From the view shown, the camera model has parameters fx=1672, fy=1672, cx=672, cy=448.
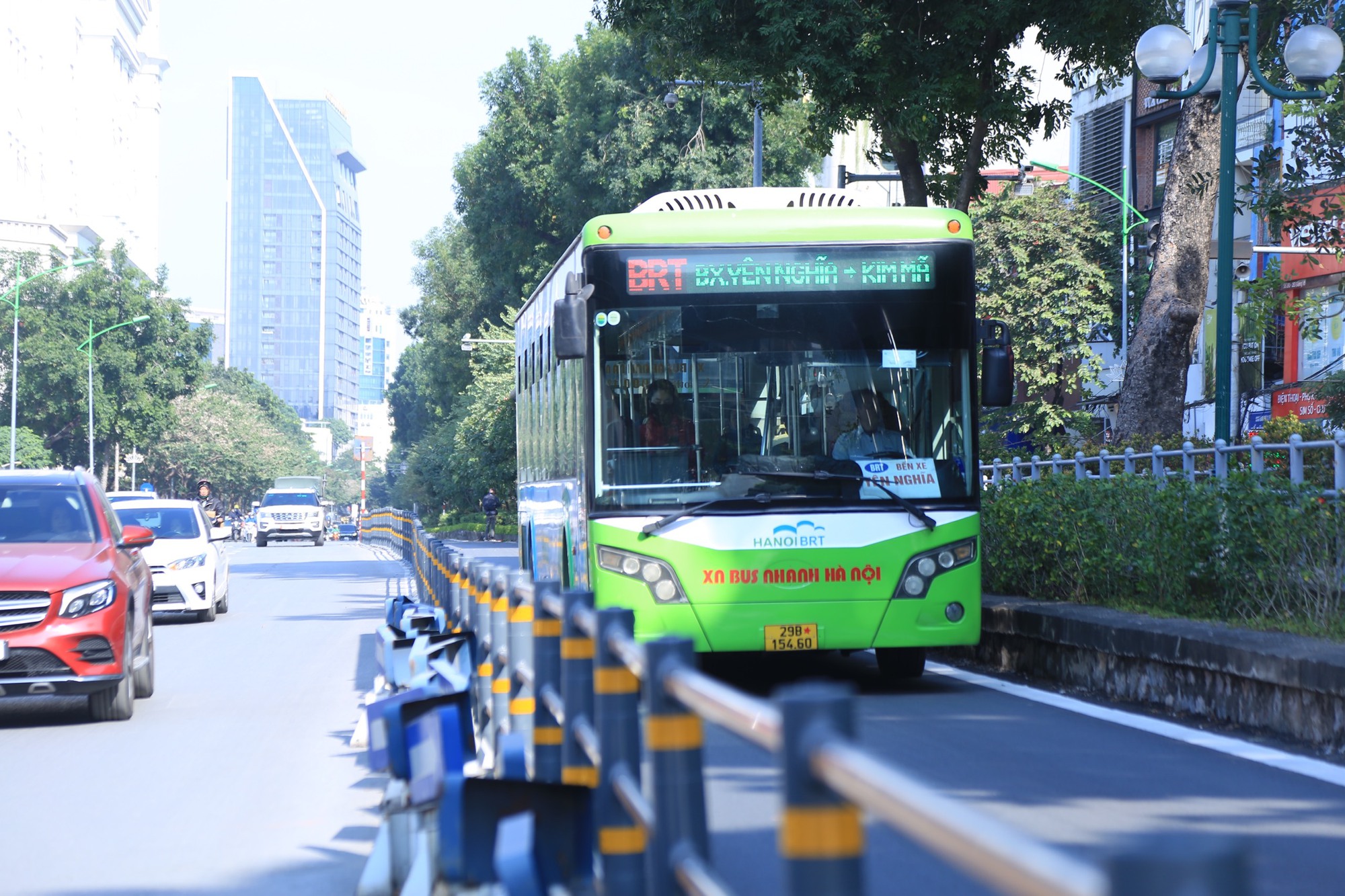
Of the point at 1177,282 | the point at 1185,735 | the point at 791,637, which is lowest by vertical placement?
the point at 1185,735

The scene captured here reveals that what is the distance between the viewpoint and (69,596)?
10156 mm

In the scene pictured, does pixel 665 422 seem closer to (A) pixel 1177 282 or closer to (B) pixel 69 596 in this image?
(B) pixel 69 596

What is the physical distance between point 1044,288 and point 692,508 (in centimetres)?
3437

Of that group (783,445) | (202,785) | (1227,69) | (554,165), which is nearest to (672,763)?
(202,785)

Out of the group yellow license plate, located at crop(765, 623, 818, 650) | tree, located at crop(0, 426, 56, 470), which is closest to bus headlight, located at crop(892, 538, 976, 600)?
yellow license plate, located at crop(765, 623, 818, 650)

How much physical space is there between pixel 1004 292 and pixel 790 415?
111 ft

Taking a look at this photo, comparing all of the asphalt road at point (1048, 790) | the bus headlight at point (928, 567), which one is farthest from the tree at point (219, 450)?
the asphalt road at point (1048, 790)

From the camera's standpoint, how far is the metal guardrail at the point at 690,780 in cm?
156

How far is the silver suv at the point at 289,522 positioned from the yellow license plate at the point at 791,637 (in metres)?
48.1

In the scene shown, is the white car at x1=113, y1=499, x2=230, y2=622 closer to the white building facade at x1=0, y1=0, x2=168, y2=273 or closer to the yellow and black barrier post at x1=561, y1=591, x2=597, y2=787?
the yellow and black barrier post at x1=561, y1=591, x2=597, y2=787

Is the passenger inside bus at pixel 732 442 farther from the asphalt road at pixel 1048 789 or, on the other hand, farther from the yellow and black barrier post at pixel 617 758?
the yellow and black barrier post at pixel 617 758

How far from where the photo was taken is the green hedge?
33.6ft

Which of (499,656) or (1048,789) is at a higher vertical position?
(499,656)

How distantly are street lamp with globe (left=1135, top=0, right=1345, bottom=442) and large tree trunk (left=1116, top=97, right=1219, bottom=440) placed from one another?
2194 mm
